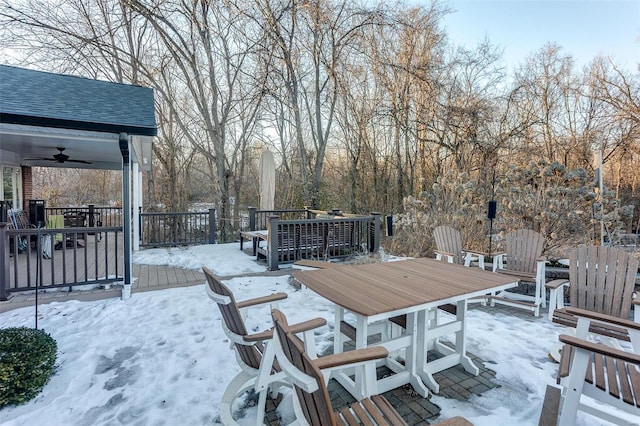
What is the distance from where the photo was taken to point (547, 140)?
10.3 meters

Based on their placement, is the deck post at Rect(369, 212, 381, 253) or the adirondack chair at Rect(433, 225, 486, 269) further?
the deck post at Rect(369, 212, 381, 253)

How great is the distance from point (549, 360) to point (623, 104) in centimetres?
1050

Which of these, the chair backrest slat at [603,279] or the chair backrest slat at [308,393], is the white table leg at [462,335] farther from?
the chair backrest slat at [308,393]

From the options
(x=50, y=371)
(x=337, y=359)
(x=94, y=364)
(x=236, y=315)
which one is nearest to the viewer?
(x=337, y=359)

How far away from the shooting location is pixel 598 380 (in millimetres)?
1827

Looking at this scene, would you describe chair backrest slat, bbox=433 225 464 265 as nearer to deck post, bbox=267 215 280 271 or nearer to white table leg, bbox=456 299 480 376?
white table leg, bbox=456 299 480 376

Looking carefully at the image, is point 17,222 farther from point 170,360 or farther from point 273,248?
point 170,360

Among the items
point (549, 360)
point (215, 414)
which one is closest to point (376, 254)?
point (549, 360)

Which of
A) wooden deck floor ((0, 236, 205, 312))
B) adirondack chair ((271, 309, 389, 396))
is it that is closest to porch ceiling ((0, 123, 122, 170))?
wooden deck floor ((0, 236, 205, 312))

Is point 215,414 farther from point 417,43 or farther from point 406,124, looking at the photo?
point 417,43

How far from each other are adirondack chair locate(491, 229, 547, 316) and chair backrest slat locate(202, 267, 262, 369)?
3.28 meters

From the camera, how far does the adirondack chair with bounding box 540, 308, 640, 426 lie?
5.50ft

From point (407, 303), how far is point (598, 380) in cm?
110

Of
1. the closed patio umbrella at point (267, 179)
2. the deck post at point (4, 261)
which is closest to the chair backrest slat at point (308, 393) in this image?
the deck post at point (4, 261)
